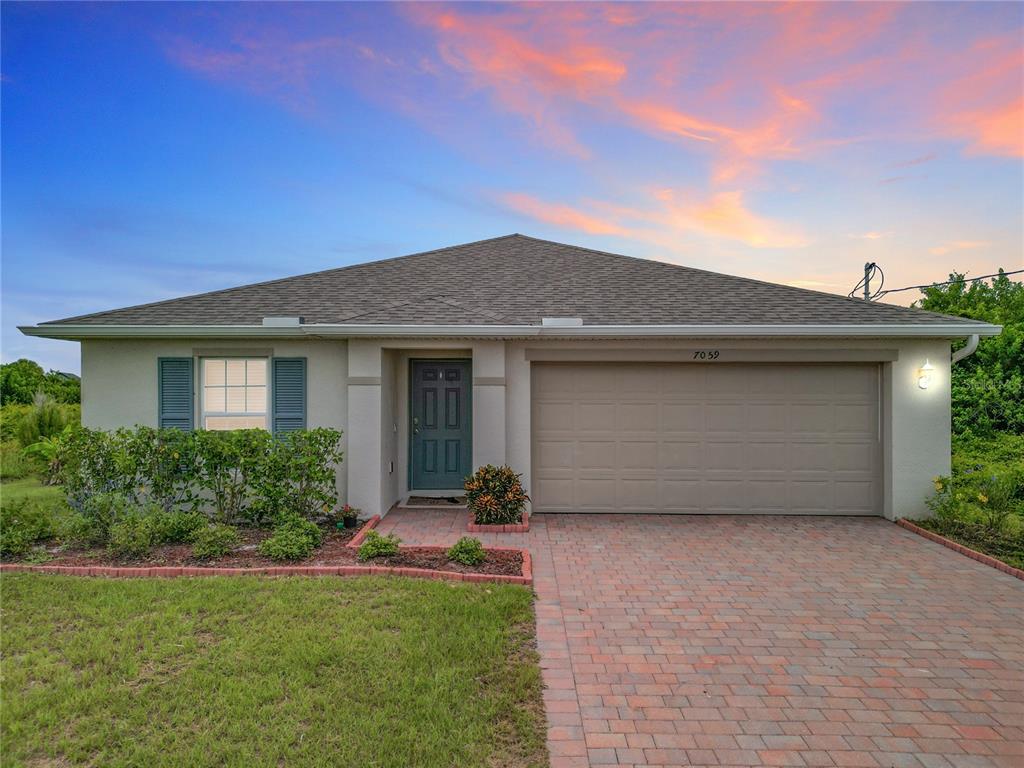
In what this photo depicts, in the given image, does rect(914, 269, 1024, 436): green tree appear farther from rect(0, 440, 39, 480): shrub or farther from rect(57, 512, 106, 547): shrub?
rect(0, 440, 39, 480): shrub

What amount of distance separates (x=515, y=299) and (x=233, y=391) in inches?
179

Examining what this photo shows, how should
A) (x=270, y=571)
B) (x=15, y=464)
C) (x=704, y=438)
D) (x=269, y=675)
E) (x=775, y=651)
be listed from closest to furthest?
(x=269, y=675)
(x=775, y=651)
(x=270, y=571)
(x=704, y=438)
(x=15, y=464)

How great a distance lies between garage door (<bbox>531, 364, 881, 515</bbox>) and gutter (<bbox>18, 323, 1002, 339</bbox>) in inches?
28.4

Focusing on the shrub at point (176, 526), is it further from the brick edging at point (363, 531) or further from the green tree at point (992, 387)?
the green tree at point (992, 387)

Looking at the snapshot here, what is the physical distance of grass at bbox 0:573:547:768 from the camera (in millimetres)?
2541

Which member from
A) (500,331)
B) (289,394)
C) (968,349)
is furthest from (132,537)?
(968,349)

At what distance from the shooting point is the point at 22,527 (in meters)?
5.70

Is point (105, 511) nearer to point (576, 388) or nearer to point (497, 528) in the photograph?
point (497, 528)

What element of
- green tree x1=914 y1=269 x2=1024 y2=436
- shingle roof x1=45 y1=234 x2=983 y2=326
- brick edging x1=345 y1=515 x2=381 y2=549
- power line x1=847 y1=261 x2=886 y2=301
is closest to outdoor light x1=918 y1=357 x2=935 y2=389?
shingle roof x1=45 y1=234 x2=983 y2=326

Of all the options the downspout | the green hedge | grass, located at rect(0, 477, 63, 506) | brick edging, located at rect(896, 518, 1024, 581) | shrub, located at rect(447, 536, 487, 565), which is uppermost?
the downspout

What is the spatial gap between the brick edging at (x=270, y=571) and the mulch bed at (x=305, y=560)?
133mm

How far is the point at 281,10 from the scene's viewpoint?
811 cm

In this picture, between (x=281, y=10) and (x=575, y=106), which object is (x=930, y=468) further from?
(x=281, y=10)

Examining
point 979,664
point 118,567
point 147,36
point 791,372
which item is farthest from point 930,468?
point 147,36
